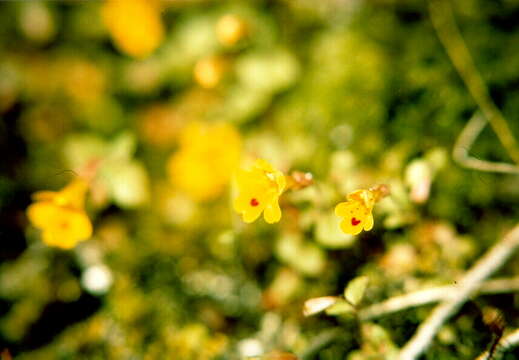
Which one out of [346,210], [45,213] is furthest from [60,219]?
[346,210]

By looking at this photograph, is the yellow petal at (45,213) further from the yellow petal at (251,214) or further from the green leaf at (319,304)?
the green leaf at (319,304)

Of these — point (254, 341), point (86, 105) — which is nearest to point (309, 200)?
point (254, 341)

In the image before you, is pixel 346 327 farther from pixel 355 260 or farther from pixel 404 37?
pixel 404 37

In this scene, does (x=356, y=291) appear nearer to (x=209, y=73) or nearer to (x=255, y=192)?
Result: (x=255, y=192)

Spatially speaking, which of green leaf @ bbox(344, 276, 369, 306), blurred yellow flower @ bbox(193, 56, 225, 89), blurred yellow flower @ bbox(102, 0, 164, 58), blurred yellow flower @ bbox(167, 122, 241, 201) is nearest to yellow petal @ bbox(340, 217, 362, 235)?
green leaf @ bbox(344, 276, 369, 306)

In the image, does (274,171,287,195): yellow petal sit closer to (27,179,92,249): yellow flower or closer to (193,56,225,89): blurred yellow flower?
(27,179,92,249): yellow flower

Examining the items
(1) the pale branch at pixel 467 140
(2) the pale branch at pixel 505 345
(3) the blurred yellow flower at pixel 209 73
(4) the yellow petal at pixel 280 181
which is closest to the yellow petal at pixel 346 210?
(4) the yellow petal at pixel 280 181
